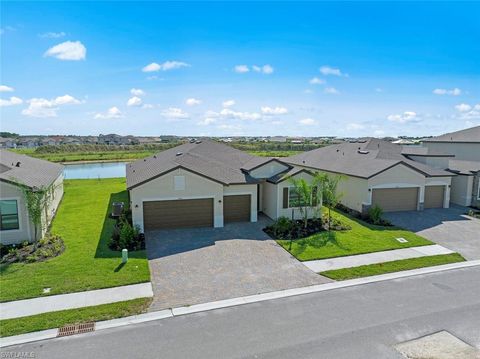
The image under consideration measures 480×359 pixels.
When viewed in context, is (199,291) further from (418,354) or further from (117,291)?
(418,354)

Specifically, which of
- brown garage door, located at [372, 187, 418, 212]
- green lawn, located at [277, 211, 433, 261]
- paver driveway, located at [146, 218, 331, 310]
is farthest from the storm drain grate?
brown garage door, located at [372, 187, 418, 212]

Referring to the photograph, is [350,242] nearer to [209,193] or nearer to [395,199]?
[209,193]

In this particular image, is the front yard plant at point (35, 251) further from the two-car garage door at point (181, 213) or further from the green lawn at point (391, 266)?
the green lawn at point (391, 266)

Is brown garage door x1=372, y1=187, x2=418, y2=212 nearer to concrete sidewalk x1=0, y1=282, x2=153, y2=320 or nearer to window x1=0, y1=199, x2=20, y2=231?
concrete sidewalk x1=0, y1=282, x2=153, y2=320

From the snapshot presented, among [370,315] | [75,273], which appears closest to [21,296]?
[75,273]

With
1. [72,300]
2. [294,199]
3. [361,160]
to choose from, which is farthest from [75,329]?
[361,160]

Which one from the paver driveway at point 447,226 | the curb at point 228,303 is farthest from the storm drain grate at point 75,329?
the paver driveway at point 447,226
